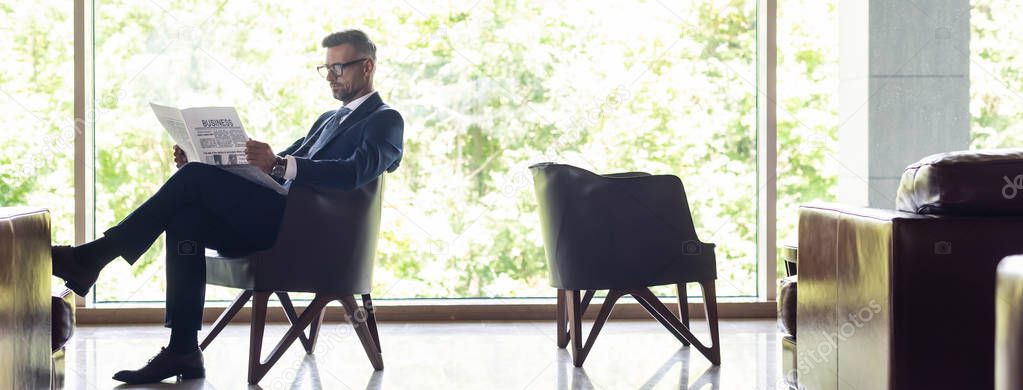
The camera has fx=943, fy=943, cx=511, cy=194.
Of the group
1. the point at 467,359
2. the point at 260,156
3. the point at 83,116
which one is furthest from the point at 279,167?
the point at 83,116

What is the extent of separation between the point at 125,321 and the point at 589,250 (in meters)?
2.12

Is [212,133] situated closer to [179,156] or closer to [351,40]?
[179,156]

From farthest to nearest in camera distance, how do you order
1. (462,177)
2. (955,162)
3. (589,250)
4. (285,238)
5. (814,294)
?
(462,177) < (589,250) < (285,238) < (814,294) < (955,162)

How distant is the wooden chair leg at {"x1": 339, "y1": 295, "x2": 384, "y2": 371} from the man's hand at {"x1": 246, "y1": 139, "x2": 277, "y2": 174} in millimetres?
482

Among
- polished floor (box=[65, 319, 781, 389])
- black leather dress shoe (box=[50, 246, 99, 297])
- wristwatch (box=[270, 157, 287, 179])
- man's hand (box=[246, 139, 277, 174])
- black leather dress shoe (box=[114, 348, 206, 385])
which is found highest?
man's hand (box=[246, 139, 277, 174])

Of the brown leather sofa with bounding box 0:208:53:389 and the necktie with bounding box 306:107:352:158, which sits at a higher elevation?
the necktie with bounding box 306:107:352:158

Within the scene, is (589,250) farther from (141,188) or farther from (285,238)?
(141,188)

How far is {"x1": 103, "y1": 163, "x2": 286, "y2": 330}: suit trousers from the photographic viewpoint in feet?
8.33

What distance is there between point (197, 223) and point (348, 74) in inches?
27.5

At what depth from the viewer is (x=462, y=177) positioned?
418cm

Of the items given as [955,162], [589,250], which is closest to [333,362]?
[589,250]

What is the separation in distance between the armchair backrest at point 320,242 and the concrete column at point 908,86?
2.02m

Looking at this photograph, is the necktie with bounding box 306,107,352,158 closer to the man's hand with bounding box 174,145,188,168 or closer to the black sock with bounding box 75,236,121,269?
the man's hand with bounding box 174,145,188,168

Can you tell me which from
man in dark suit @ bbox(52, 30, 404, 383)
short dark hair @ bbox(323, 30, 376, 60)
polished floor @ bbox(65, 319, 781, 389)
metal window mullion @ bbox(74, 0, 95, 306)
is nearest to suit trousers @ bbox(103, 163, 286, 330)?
man in dark suit @ bbox(52, 30, 404, 383)
